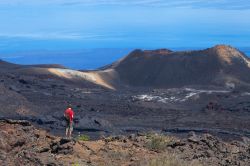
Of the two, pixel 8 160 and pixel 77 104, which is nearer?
pixel 8 160

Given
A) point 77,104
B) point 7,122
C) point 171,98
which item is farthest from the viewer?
point 171,98

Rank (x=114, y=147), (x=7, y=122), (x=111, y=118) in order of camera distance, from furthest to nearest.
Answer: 1. (x=111, y=118)
2. (x=7, y=122)
3. (x=114, y=147)

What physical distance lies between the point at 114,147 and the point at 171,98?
34.8m

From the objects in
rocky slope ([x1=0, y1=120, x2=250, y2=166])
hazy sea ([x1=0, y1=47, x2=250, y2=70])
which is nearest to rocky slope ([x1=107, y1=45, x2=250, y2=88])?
rocky slope ([x1=0, y1=120, x2=250, y2=166])

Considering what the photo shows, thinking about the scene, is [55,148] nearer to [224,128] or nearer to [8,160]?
[8,160]

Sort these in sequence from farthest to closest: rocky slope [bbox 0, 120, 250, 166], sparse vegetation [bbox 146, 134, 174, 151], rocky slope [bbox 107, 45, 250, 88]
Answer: rocky slope [bbox 107, 45, 250, 88] < sparse vegetation [bbox 146, 134, 174, 151] < rocky slope [bbox 0, 120, 250, 166]

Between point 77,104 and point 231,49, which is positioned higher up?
point 231,49

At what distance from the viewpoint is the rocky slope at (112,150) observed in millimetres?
10195

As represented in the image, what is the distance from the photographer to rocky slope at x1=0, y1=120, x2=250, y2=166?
1020cm

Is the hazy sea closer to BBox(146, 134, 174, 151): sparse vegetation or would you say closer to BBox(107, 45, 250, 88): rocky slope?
BBox(107, 45, 250, 88): rocky slope

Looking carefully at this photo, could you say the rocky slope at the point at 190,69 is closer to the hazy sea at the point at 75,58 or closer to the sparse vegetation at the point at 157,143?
the sparse vegetation at the point at 157,143

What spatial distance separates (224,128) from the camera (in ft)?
107

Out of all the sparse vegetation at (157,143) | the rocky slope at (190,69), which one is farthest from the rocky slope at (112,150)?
the rocky slope at (190,69)

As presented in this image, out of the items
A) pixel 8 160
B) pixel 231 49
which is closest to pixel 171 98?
pixel 231 49
